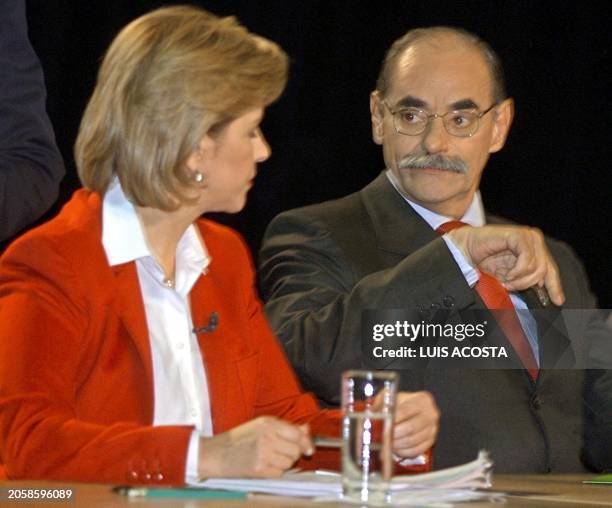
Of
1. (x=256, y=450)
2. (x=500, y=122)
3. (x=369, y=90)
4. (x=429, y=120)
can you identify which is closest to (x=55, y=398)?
(x=256, y=450)

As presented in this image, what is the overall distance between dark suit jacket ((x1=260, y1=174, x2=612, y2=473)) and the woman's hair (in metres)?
0.65

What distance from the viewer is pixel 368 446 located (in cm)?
162

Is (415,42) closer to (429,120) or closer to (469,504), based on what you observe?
(429,120)

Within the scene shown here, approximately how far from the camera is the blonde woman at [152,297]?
1.80m

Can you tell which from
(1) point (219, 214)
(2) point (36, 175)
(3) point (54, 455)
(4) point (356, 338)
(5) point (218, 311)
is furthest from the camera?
(1) point (219, 214)

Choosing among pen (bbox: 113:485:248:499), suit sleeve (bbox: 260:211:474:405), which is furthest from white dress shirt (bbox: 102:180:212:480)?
suit sleeve (bbox: 260:211:474:405)

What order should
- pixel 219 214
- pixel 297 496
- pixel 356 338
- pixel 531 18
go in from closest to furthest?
pixel 297 496 → pixel 356 338 → pixel 219 214 → pixel 531 18

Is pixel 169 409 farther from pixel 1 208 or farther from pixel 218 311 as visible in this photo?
pixel 1 208

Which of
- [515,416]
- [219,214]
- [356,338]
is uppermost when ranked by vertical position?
[219,214]

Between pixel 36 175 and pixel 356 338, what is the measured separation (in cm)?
91

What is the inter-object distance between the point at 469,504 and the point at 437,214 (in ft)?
4.81

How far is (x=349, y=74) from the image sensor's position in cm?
374

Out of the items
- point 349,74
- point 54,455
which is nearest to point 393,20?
point 349,74

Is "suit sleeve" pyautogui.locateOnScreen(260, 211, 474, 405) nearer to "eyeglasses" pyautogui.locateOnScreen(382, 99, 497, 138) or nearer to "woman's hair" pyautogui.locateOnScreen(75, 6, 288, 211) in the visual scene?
"eyeglasses" pyautogui.locateOnScreen(382, 99, 497, 138)
